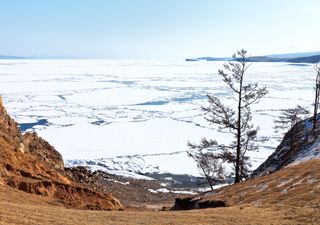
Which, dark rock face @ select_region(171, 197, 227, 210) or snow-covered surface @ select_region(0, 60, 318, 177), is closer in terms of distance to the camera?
dark rock face @ select_region(171, 197, 227, 210)

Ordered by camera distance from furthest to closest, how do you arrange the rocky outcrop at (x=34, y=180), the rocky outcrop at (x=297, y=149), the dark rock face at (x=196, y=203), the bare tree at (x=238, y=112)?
1. the rocky outcrop at (x=297, y=149)
2. the bare tree at (x=238, y=112)
3. the rocky outcrop at (x=34, y=180)
4. the dark rock face at (x=196, y=203)

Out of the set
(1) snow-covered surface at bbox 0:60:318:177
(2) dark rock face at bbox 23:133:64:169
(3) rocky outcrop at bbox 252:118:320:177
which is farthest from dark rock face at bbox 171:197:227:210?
(1) snow-covered surface at bbox 0:60:318:177

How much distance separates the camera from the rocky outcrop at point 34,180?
19141 millimetres

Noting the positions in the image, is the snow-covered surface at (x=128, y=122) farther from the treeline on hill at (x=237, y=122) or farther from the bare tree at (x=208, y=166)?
the treeline on hill at (x=237, y=122)

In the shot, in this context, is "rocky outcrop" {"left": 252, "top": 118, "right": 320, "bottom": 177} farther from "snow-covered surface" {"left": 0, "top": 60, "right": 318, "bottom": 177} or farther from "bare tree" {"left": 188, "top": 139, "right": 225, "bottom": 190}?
"snow-covered surface" {"left": 0, "top": 60, "right": 318, "bottom": 177}

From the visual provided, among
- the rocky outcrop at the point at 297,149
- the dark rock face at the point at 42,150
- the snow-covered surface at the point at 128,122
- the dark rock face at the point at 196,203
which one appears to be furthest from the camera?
the snow-covered surface at the point at 128,122

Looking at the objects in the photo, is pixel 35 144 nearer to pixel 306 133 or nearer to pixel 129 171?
pixel 129 171

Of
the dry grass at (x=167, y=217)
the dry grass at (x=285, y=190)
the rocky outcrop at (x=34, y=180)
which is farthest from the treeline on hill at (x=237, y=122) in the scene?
the dry grass at (x=167, y=217)

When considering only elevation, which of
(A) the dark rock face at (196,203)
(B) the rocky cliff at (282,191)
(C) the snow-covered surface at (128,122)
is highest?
(B) the rocky cliff at (282,191)

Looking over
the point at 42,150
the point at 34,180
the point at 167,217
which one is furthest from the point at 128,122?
the point at 167,217

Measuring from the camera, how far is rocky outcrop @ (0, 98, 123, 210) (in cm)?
1914

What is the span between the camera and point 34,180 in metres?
20.2

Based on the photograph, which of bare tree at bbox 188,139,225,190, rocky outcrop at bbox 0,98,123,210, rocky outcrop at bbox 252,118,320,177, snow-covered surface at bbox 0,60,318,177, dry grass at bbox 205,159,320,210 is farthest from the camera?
snow-covered surface at bbox 0,60,318,177

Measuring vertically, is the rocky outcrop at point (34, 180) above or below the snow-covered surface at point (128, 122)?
above
